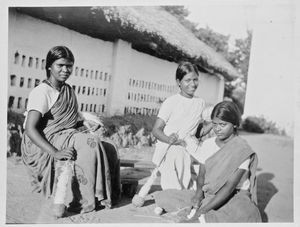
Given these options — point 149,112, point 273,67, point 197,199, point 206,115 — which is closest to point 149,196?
point 197,199

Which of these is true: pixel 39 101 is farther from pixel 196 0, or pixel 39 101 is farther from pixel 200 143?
pixel 196 0

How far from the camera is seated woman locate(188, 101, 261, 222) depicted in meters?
2.97

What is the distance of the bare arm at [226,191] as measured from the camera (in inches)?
115

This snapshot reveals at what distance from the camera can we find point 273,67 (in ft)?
11.9

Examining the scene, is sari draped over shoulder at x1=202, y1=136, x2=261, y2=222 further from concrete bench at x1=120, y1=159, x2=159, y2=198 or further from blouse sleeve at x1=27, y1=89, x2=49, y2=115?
blouse sleeve at x1=27, y1=89, x2=49, y2=115

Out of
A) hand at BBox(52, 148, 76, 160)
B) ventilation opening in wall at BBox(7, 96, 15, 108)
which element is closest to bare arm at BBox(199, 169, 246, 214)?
hand at BBox(52, 148, 76, 160)

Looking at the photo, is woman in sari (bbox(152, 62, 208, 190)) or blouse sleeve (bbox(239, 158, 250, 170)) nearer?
blouse sleeve (bbox(239, 158, 250, 170))

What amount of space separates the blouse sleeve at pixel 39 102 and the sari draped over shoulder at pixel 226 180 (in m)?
1.47

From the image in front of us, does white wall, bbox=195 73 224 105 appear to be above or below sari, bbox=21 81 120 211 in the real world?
above

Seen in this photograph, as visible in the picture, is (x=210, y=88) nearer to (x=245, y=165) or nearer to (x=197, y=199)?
(x=245, y=165)

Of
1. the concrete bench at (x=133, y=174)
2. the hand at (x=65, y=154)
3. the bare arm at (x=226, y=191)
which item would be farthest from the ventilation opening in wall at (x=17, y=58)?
the bare arm at (x=226, y=191)

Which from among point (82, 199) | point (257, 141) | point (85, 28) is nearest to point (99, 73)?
point (85, 28)

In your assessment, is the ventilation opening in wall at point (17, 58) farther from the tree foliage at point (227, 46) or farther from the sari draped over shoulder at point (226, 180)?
the sari draped over shoulder at point (226, 180)

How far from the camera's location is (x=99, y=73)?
11.9 feet
